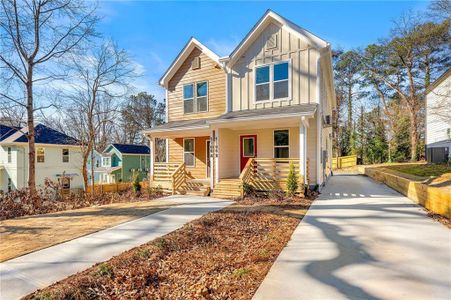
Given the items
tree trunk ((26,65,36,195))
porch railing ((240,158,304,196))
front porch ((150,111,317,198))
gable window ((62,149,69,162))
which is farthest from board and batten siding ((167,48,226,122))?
gable window ((62,149,69,162))

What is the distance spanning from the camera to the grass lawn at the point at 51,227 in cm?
497

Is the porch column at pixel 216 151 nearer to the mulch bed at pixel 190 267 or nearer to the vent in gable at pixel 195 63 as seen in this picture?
the vent in gable at pixel 195 63

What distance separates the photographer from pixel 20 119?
12312 mm

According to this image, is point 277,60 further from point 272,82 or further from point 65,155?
point 65,155

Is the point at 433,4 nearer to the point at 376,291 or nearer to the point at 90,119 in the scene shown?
the point at 376,291

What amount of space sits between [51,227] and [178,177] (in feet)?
21.7

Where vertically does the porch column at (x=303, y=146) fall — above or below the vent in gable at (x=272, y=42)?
below

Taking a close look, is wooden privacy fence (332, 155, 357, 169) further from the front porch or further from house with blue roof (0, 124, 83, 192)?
house with blue roof (0, 124, 83, 192)

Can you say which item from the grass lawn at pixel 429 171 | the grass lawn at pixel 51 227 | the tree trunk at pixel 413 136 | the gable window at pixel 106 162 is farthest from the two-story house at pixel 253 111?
the gable window at pixel 106 162

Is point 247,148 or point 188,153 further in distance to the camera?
point 188,153

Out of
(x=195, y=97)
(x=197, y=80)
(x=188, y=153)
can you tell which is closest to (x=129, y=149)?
(x=188, y=153)

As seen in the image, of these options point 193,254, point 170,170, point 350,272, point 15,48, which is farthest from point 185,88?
point 350,272

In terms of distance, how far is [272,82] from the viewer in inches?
469

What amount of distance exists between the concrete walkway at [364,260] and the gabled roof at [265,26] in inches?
296
